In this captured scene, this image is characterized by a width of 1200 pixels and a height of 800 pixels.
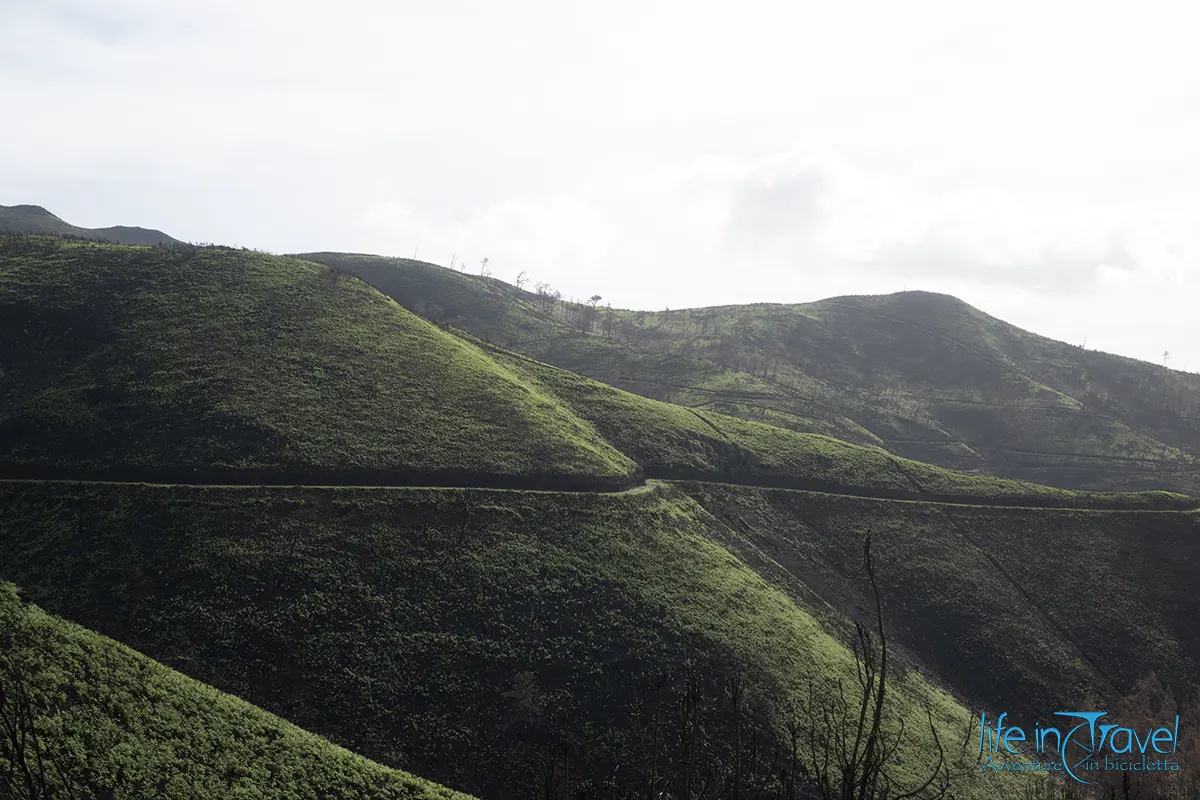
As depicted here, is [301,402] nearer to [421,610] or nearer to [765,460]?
[421,610]

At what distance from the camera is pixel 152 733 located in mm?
35156

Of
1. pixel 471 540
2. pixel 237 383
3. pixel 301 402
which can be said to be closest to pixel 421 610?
pixel 471 540

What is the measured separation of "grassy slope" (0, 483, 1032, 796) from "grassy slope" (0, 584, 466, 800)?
182 inches

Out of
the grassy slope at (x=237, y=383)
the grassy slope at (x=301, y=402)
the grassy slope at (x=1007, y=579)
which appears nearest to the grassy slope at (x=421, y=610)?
the grassy slope at (x=301, y=402)

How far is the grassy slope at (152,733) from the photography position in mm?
32500

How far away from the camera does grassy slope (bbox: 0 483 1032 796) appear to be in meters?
46.0

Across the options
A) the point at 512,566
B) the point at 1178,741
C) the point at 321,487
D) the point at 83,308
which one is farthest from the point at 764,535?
the point at 83,308

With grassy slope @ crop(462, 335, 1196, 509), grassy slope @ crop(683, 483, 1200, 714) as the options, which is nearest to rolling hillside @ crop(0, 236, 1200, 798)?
grassy slope @ crop(683, 483, 1200, 714)

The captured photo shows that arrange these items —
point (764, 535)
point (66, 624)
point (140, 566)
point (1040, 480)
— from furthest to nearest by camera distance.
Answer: point (1040, 480), point (764, 535), point (140, 566), point (66, 624)

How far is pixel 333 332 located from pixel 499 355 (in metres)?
26.8

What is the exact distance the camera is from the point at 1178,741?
205ft

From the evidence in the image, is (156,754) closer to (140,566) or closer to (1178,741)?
(140,566)

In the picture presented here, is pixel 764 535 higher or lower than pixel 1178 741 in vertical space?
higher

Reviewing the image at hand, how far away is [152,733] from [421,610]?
2032cm
